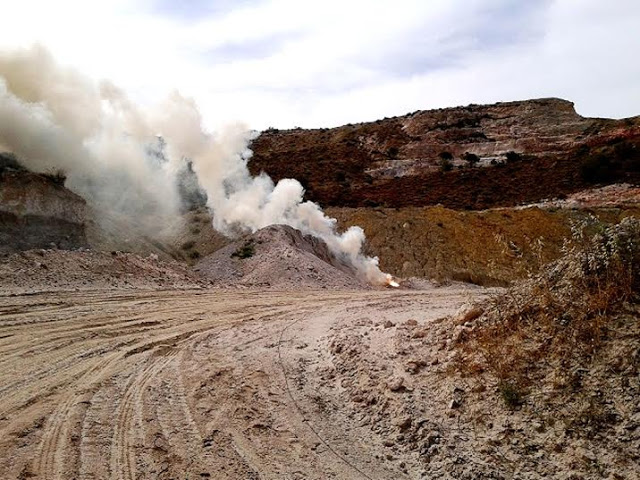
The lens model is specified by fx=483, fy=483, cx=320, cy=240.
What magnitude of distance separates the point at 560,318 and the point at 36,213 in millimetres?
17798

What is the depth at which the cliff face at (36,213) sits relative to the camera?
16.3 m

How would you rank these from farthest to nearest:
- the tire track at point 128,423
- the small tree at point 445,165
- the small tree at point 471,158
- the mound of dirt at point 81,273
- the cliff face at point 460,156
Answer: the small tree at point 471,158, the small tree at point 445,165, the cliff face at point 460,156, the mound of dirt at point 81,273, the tire track at point 128,423

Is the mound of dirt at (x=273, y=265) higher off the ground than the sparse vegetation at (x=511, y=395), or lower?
higher

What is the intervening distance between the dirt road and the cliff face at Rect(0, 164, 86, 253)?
21.1ft

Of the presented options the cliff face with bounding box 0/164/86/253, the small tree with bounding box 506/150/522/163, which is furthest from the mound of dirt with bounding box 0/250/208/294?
the small tree with bounding box 506/150/522/163

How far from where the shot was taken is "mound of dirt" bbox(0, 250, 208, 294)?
1270 cm

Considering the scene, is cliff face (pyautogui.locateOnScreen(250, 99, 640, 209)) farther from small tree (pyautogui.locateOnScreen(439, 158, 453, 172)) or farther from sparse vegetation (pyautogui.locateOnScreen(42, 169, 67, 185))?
sparse vegetation (pyautogui.locateOnScreen(42, 169, 67, 185))

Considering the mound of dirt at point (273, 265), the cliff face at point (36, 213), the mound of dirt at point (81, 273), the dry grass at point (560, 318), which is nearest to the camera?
the dry grass at point (560, 318)

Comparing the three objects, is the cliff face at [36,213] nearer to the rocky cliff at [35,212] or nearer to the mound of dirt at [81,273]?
the rocky cliff at [35,212]

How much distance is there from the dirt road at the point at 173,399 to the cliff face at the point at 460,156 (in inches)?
1472

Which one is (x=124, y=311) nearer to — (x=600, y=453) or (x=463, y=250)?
(x=600, y=453)

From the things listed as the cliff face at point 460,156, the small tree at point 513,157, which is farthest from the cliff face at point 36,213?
the small tree at point 513,157

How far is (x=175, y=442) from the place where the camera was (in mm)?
4727

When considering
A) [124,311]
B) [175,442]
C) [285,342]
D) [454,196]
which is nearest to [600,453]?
[175,442]
